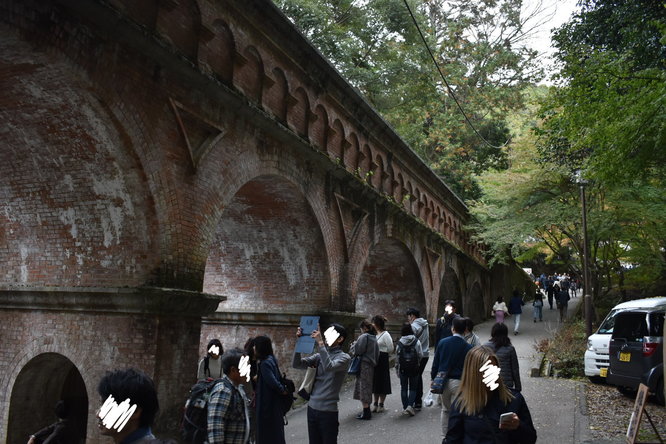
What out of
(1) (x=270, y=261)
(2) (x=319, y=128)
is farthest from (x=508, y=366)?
(2) (x=319, y=128)

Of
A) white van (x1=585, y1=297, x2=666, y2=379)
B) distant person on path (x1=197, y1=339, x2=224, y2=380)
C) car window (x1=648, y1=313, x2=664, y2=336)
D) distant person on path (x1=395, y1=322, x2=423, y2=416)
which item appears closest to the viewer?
distant person on path (x1=197, y1=339, x2=224, y2=380)

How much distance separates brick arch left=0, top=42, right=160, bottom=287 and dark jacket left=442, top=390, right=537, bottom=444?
485 cm

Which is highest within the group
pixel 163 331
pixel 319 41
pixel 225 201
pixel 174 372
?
pixel 319 41

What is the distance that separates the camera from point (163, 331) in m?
7.14

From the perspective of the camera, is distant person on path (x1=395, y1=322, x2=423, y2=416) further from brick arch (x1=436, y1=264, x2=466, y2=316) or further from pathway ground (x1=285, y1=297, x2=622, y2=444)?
brick arch (x1=436, y1=264, x2=466, y2=316)

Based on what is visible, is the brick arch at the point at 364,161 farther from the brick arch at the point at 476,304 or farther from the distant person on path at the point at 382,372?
the brick arch at the point at 476,304

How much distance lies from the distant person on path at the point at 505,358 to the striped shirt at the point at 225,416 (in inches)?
134

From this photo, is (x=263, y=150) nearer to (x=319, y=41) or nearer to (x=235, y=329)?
(x=235, y=329)

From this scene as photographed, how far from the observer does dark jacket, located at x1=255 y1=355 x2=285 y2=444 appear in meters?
4.82

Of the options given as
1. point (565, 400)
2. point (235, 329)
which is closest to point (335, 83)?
point (235, 329)

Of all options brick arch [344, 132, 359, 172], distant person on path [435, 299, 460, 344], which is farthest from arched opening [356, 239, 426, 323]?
distant person on path [435, 299, 460, 344]

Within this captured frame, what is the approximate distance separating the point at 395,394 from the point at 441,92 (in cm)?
2080

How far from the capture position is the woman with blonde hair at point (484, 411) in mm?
3416

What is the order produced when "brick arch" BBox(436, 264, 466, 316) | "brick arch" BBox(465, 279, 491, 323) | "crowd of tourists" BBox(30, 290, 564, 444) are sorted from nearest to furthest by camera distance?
"crowd of tourists" BBox(30, 290, 564, 444) → "brick arch" BBox(436, 264, 466, 316) → "brick arch" BBox(465, 279, 491, 323)
